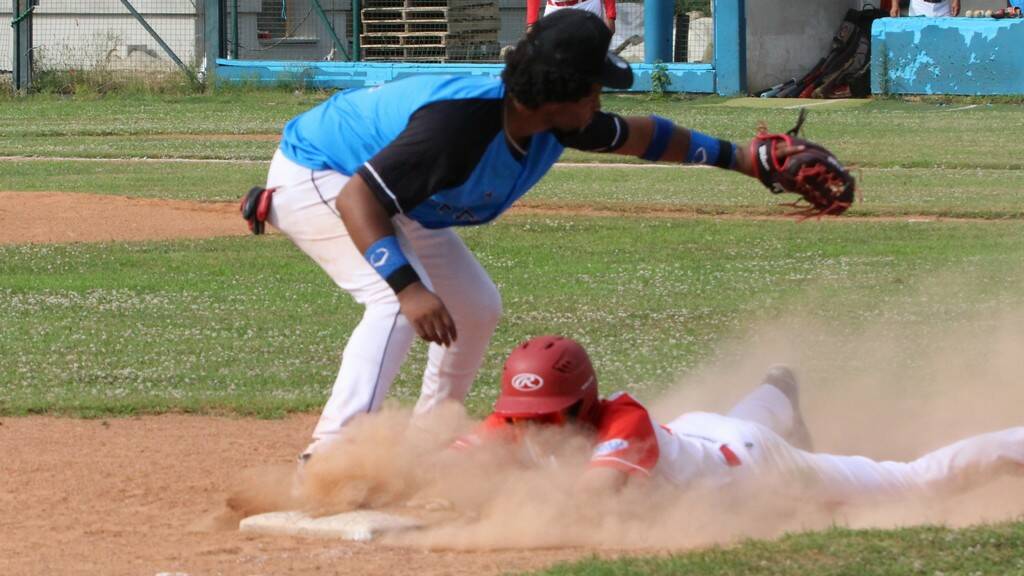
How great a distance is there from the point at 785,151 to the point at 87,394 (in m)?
3.67

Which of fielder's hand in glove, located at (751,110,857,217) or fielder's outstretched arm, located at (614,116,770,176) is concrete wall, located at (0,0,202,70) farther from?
fielder's hand in glove, located at (751,110,857,217)

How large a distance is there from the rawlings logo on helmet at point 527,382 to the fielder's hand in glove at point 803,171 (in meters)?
1.29

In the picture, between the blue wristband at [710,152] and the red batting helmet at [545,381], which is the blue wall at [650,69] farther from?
the red batting helmet at [545,381]

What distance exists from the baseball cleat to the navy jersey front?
1259 millimetres

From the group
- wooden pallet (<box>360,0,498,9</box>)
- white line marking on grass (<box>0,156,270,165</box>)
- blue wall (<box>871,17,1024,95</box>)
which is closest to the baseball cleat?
white line marking on grass (<box>0,156,270,165</box>)

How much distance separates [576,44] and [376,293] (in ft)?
3.45

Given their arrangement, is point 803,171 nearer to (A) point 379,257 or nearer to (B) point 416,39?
(A) point 379,257

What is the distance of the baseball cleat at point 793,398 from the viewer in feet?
18.7

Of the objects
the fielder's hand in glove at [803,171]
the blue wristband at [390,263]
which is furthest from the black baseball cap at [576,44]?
the fielder's hand in glove at [803,171]

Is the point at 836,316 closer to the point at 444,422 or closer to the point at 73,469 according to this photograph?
the point at 444,422

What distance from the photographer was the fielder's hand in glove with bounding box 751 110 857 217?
532 cm

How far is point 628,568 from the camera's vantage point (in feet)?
13.1

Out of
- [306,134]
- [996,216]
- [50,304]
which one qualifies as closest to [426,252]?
[306,134]

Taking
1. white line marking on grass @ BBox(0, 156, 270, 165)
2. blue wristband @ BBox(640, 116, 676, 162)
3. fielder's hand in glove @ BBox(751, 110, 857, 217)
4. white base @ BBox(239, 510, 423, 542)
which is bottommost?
white base @ BBox(239, 510, 423, 542)
